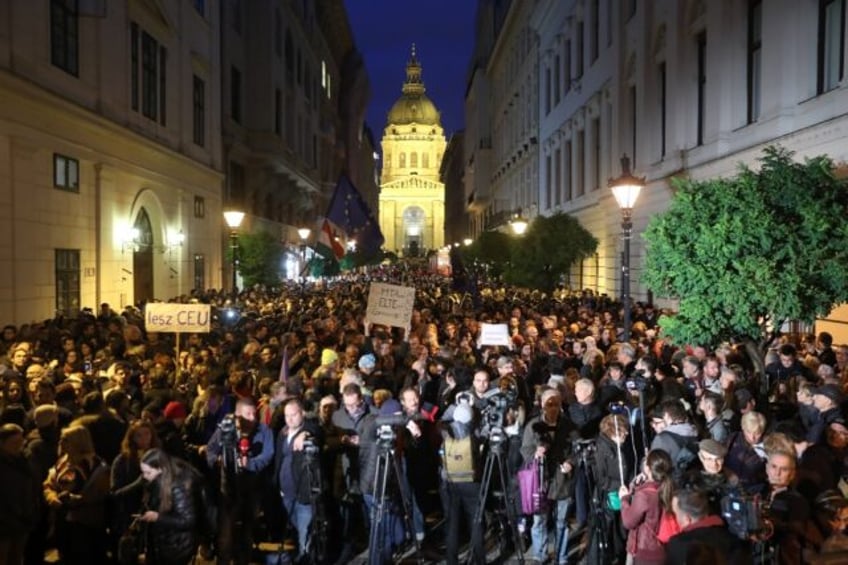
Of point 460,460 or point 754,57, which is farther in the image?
point 754,57

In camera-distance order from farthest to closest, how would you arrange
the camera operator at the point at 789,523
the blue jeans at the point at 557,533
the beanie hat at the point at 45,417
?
1. the blue jeans at the point at 557,533
2. the beanie hat at the point at 45,417
3. the camera operator at the point at 789,523

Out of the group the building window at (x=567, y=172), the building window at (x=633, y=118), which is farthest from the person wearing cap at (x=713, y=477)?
the building window at (x=567, y=172)

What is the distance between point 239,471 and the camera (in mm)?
7738

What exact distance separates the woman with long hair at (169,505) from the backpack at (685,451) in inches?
153

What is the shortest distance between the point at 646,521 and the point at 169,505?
3527 millimetres

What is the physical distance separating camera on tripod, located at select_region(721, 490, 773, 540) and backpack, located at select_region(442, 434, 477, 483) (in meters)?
2.69

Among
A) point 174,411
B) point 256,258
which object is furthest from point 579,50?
point 174,411

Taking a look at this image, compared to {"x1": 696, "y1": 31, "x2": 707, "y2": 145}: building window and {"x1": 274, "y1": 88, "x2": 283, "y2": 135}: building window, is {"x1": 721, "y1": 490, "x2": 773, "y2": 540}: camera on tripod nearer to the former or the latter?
{"x1": 696, "y1": 31, "x2": 707, "y2": 145}: building window

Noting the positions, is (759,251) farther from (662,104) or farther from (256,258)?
(256,258)

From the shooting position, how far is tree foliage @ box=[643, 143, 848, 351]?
34.1ft

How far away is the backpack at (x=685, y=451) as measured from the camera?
23.1 ft

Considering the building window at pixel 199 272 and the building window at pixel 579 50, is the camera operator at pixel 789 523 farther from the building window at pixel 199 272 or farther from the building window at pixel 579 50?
the building window at pixel 579 50

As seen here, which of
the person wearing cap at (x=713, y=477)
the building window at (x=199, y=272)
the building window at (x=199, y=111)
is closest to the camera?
the person wearing cap at (x=713, y=477)

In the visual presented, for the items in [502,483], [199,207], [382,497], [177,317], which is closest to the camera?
[502,483]
